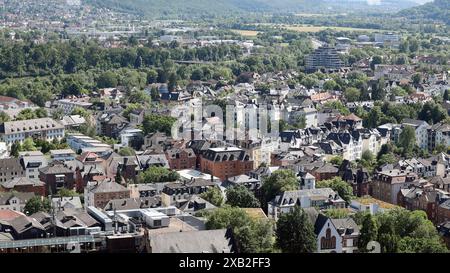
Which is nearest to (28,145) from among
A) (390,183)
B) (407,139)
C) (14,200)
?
(14,200)

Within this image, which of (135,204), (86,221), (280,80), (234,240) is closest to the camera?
(234,240)

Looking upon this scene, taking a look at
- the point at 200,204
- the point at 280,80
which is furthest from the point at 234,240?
the point at 280,80

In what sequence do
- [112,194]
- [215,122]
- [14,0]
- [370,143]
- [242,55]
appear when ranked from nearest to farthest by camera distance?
[112,194] < [370,143] < [215,122] < [242,55] < [14,0]

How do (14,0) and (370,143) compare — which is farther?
(14,0)

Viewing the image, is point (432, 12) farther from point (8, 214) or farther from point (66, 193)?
point (8, 214)

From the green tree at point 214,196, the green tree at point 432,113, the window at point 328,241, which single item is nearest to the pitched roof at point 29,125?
the green tree at point 214,196

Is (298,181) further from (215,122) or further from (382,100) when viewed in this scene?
(382,100)
